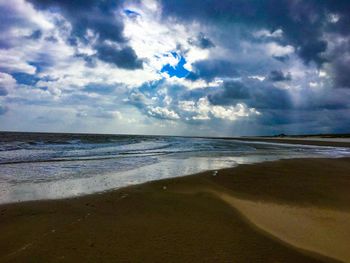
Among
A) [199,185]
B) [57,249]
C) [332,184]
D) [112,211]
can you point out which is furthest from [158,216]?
[332,184]

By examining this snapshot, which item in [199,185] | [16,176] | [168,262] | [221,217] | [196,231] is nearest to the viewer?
[168,262]

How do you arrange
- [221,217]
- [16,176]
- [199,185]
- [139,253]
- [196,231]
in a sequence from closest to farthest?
[139,253]
[196,231]
[221,217]
[199,185]
[16,176]

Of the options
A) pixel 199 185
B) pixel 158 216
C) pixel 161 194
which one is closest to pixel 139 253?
pixel 158 216

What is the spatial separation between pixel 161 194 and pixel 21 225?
4.78 m

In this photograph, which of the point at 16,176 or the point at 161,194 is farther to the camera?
the point at 16,176

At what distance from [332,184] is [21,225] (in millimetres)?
12159

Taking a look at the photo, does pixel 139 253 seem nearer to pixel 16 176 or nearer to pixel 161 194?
pixel 161 194

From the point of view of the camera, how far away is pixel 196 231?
6.48 metres

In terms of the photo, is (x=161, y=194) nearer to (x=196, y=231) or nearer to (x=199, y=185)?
(x=199, y=185)

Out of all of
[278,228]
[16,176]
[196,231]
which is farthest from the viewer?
[16,176]

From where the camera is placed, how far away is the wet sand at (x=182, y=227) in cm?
534

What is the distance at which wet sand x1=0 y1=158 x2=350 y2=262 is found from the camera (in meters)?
5.34

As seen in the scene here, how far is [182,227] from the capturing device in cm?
675

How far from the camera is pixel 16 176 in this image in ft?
47.3
